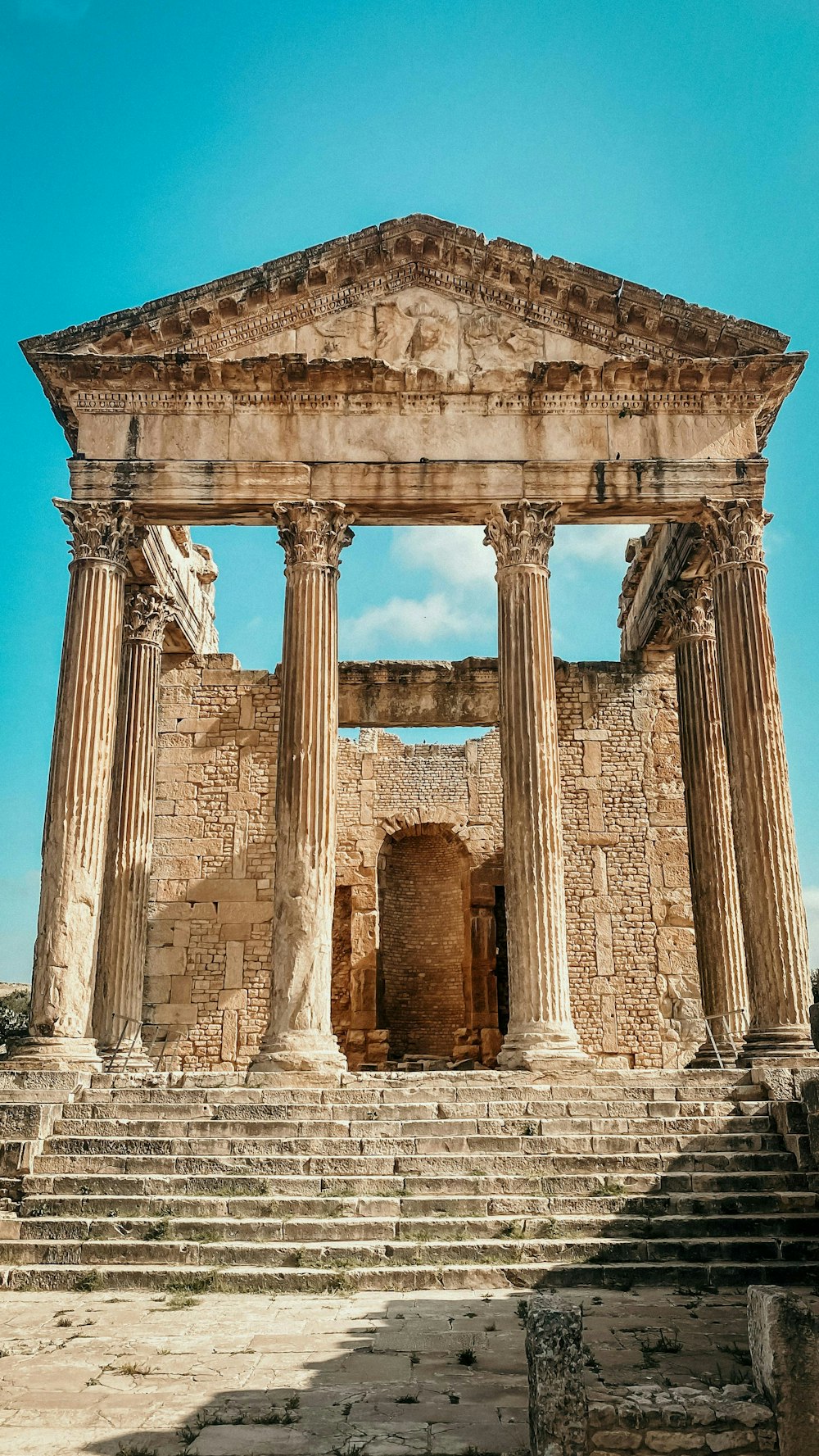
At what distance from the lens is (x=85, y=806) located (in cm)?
1462

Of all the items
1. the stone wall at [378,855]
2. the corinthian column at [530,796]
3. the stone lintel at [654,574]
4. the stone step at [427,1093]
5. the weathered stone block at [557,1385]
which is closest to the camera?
the weathered stone block at [557,1385]

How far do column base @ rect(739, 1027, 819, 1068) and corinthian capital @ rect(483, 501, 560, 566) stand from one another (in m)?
6.56

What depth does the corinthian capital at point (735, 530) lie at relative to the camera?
50.9ft

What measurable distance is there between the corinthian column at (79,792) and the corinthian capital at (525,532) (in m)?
5.00

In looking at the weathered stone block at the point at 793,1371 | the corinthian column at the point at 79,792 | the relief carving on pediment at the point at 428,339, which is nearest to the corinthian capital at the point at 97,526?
the corinthian column at the point at 79,792

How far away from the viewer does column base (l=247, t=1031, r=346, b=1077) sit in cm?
1343

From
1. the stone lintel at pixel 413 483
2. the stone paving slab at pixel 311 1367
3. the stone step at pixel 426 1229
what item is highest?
the stone lintel at pixel 413 483

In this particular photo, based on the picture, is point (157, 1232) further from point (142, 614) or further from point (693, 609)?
point (693, 609)

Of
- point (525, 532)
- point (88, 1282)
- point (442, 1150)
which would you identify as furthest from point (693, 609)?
point (88, 1282)

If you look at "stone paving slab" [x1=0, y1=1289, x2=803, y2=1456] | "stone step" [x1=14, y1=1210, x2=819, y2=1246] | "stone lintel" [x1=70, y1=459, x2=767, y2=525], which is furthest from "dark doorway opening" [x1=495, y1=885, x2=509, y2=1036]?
"stone paving slab" [x1=0, y1=1289, x2=803, y2=1456]

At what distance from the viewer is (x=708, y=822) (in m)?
17.3

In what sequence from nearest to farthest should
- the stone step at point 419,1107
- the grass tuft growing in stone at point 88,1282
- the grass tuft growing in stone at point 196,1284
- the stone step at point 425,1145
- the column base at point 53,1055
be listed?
the grass tuft growing in stone at point 196,1284, the grass tuft growing in stone at point 88,1282, the stone step at point 425,1145, the stone step at point 419,1107, the column base at point 53,1055

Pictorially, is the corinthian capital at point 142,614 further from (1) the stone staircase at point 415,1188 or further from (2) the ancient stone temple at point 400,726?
(1) the stone staircase at point 415,1188

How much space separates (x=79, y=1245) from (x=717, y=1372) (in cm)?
561
